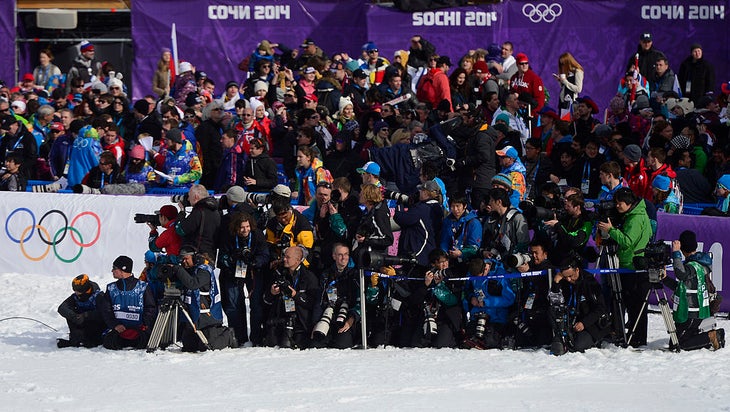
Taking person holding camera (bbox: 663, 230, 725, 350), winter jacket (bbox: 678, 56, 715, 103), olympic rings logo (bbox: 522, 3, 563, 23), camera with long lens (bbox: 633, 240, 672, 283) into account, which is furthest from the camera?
olympic rings logo (bbox: 522, 3, 563, 23)

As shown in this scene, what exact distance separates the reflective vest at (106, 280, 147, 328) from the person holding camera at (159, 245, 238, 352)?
460 mm

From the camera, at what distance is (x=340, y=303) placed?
503 inches

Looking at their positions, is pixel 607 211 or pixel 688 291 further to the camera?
pixel 607 211

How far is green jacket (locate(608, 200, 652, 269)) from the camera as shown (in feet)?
40.8

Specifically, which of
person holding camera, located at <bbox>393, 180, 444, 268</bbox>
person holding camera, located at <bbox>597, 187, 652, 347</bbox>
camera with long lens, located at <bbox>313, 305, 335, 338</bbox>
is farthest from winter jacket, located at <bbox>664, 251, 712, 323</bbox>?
camera with long lens, located at <bbox>313, 305, 335, 338</bbox>

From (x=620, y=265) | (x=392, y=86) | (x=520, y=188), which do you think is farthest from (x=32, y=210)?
(x=620, y=265)

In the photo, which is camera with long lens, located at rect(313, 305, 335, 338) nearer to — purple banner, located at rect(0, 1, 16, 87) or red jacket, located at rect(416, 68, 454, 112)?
red jacket, located at rect(416, 68, 454, 112)

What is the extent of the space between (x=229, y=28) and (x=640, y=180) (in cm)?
907

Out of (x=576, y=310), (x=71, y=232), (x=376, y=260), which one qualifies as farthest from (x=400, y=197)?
(x=71, y=232)

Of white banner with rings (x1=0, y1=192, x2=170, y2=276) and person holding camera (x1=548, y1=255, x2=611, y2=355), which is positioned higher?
white banner with rings (x1=0, y1=192, x2=170, y2=276)

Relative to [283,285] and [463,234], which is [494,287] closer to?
[463,234]

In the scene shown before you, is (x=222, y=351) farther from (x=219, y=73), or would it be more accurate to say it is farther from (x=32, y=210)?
(x=219, y=73)

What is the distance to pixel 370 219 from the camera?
42.3 feet

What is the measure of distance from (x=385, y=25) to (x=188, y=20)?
337 centimetres
